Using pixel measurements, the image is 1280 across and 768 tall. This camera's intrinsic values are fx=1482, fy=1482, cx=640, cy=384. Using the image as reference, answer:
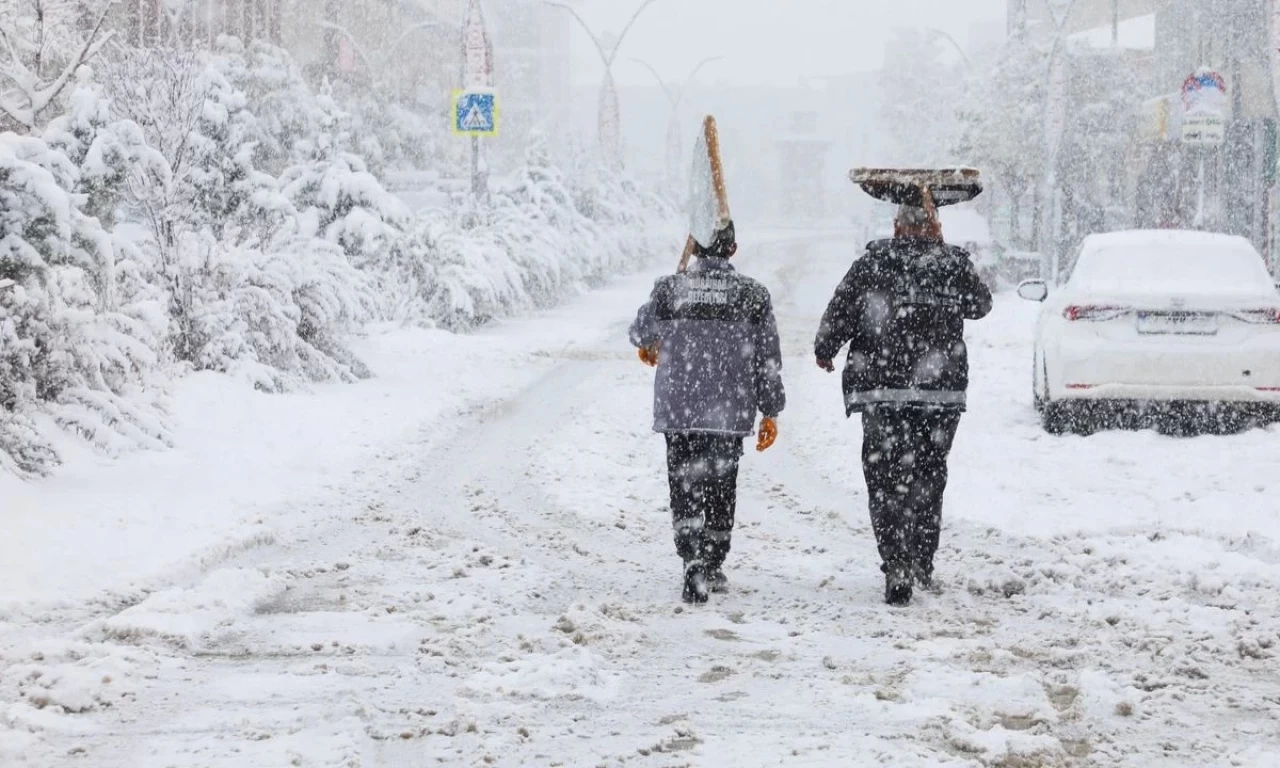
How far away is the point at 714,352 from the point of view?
6258 mm

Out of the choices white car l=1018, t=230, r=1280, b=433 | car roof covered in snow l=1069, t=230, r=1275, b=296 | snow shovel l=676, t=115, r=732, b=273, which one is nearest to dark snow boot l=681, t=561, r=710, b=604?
snow shovel l=676, t=115, r=732, b=273

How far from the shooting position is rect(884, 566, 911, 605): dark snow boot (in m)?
6.08

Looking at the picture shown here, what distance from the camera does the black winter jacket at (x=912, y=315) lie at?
6.22 metres

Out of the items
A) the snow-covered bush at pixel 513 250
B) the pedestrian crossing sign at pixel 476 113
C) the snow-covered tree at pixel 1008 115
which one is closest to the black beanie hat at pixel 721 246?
the snow-covered bush at pixel 513 250

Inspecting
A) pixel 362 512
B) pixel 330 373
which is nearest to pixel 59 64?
Answer: pixel 330 373

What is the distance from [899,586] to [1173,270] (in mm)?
5862

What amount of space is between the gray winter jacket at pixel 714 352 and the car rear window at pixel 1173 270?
520 centimetres

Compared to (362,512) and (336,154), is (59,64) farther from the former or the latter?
(362,512)

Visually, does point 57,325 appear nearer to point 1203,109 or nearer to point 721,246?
point 721,246

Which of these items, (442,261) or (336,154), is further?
(442,261)

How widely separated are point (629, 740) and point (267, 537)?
11.8 feet

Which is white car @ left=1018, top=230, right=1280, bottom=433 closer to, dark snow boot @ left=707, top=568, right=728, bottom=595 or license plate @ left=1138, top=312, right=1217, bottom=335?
license plate @ left=1138, top=312, right=1217, bottom=335

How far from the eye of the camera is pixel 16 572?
6.37 metres

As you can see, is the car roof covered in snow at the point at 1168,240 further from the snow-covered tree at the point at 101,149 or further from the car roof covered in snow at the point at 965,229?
the car roof covered in snow at the point at 965,229
